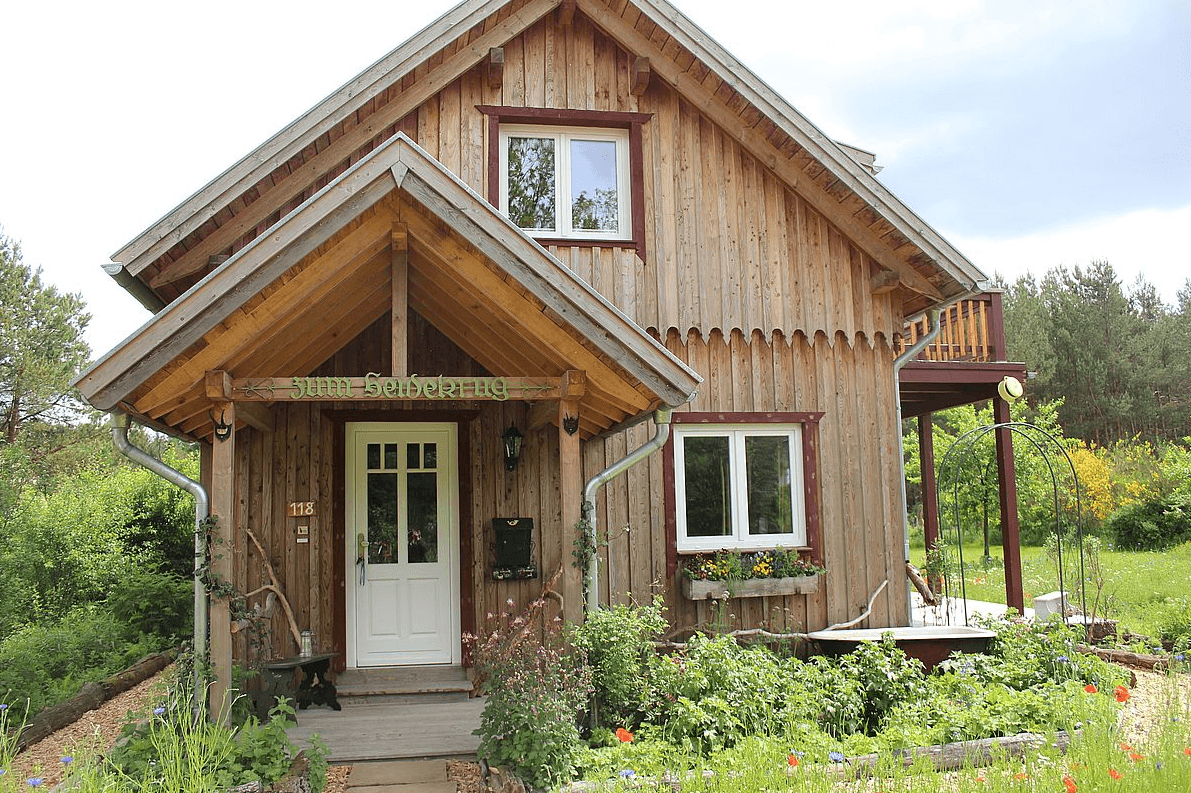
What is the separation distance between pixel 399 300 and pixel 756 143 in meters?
4.29

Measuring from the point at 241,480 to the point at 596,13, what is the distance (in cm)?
535

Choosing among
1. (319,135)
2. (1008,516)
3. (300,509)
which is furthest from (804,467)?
(319,135)

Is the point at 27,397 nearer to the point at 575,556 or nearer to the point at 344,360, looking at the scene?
the point at 344,360

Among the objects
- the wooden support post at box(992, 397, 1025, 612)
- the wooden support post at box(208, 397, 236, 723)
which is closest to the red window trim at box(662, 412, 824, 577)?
the wooden support post at box(208, 397, 236, 723)

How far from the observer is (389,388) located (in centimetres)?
601

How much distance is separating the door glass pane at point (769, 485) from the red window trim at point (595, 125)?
2115 mm

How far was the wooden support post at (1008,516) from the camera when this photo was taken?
1184 centimetres

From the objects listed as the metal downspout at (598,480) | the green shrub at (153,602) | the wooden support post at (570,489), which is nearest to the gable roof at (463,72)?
the wooden support post at (570,489)

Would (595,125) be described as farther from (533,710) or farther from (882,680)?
(533,710)

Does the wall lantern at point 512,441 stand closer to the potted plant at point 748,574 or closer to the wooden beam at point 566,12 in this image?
the potted plant at point 748,574

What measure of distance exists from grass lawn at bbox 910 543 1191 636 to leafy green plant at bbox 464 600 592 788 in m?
7.63

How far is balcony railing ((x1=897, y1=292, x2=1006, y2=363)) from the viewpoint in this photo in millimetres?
12656

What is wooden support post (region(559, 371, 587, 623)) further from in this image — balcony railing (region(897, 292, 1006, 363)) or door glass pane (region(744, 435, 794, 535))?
balcony railing (region(897, 292, 1006, 363))

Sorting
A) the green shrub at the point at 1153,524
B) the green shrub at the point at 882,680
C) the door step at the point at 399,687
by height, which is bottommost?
the door step at the point at 399,687
